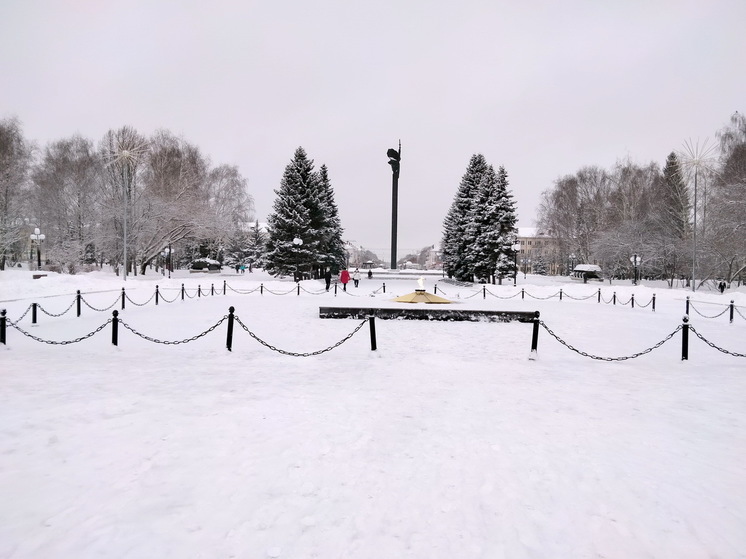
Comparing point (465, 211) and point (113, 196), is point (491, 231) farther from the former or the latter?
point (113, 196)

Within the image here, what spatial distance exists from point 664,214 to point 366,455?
5049cm

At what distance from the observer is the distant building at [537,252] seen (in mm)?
85812

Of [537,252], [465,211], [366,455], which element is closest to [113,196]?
[465,211]

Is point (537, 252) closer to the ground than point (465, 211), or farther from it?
closer to the ground

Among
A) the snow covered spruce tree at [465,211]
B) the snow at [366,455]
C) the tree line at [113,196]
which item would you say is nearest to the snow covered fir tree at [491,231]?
the snow covered spruce tree at [465,211]

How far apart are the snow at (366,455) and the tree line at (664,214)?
2720 centimetres

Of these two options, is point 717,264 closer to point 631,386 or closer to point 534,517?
point 631,386

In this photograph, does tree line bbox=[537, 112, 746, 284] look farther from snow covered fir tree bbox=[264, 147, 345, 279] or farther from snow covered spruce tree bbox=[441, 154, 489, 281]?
snow covered fir tree bbox=[264, 147, 345, 279]

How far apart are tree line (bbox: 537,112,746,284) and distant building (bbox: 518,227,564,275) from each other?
6598 mm

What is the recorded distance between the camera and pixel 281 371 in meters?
8.08

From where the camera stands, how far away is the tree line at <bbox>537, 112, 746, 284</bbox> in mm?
30656

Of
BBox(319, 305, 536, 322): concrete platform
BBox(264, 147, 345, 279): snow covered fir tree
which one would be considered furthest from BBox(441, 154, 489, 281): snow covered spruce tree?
BBox(319, 305, 536, 322): concrete platform

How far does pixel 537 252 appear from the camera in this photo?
101812 mm

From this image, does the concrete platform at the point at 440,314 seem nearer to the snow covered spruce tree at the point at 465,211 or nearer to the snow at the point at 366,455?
the snow at the point at 366,455
